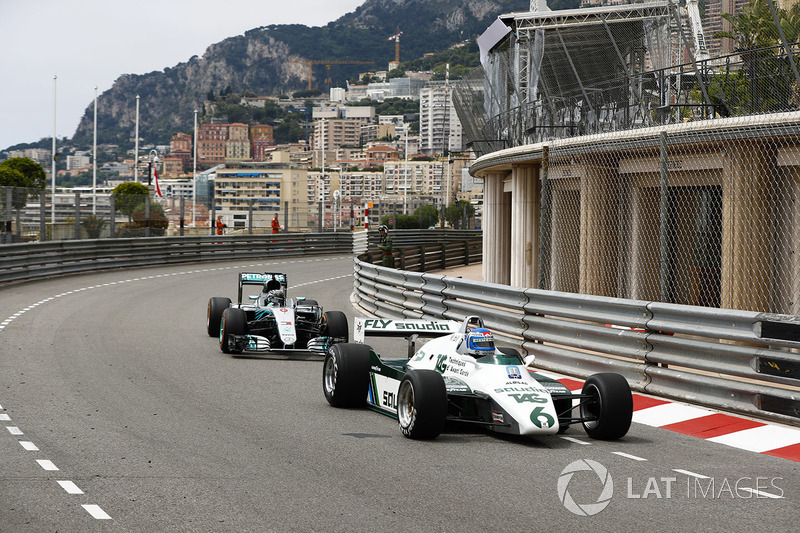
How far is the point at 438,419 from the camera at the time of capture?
7.98m

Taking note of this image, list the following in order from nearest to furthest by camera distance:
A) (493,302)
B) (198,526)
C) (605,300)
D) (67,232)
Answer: (198,526)
(605,300)
(493,302)
(67,232)

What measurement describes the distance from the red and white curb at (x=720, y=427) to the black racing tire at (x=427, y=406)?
226 centimetres

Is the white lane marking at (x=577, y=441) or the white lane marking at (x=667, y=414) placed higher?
the white lane marking at (x=577, y=441)

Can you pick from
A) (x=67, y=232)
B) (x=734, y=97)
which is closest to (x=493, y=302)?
(x=734, y=97)

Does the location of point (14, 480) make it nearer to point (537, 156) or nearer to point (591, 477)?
point (591, 477)

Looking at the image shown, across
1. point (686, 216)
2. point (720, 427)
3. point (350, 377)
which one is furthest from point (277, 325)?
point (686, 216)

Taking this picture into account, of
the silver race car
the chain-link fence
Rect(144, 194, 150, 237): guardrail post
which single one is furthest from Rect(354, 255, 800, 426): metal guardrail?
Rect(144, 194, 150, 237): guardrail post

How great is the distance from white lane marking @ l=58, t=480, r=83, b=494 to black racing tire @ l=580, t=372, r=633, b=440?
4.07 metres

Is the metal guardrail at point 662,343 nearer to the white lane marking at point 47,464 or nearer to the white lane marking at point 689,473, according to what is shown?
the white lane marking at point 689,473

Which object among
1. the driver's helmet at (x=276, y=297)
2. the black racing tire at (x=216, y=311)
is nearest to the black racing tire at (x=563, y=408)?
the driver's helmet at (x=276, y=297)

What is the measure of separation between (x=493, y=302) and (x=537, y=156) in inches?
244

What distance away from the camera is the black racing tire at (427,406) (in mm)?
7938

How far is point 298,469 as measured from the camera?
699 centimetres

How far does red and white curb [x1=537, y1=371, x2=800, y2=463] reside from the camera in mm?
8148
